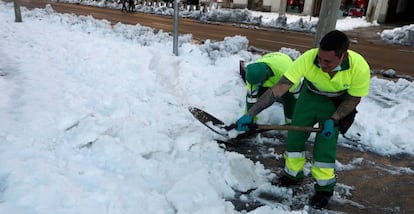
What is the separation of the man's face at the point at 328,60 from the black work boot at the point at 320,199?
3.60 feet

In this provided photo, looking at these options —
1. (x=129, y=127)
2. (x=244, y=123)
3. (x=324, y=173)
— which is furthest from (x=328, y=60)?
(x=129, y=127)

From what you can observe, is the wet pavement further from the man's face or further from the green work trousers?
the man's face

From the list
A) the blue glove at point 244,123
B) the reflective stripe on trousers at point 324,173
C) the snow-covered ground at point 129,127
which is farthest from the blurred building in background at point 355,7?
the blue glove at point 244,123

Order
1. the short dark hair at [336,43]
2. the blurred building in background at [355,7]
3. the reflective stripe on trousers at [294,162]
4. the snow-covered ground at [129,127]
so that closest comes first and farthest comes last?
the short dark hair at [336,43]
the snow-covered ground at [129,127]
the reflective stripe on trousers at [294,162]
the blurred building in background at [355,7]

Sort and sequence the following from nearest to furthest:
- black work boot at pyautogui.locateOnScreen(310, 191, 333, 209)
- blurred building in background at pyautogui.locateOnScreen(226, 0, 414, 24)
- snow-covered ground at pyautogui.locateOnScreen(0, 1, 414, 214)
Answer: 1. snow-covered ground at pyautogui.locateOnScreen(0, 1, 414, 214)
2. black work boot at pyautogui.locateOnScreen(310, 191, 333, 209)
3. blurred building in background at pyautogui.locateOnScreen(226, 0, 414, 24)

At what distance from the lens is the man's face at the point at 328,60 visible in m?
2.62

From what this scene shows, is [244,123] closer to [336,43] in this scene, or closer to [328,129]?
[328,129]

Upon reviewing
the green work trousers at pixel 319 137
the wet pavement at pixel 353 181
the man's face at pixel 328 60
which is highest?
the man's face at pixel 328 60

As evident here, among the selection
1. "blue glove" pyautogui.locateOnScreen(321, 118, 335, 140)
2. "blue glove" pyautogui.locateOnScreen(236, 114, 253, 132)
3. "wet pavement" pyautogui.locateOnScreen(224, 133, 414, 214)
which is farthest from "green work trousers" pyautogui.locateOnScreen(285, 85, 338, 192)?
"blue glove" pyautogui.locateOnScreen(236, 114, 253, 132)

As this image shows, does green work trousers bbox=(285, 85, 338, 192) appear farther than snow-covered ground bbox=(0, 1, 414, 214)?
Yes

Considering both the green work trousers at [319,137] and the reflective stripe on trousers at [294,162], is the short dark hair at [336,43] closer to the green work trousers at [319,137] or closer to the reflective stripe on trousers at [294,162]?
the green work trousers at [319,137]

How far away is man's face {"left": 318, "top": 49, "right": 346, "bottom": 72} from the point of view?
8.61 feet

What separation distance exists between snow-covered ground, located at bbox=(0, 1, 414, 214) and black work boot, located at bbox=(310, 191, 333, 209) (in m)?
0.16

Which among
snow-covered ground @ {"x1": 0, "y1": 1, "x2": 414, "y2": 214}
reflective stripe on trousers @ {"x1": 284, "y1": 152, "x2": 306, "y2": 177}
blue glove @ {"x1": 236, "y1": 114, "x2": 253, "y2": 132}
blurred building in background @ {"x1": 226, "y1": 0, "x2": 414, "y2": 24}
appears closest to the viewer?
snow-covered ground @ {"x1": 0, "y1": 1, "x2": 414, "y2": 214}
